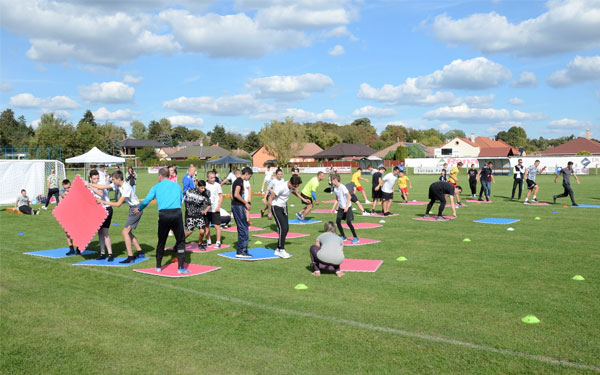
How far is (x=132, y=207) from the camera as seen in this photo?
9.85 m

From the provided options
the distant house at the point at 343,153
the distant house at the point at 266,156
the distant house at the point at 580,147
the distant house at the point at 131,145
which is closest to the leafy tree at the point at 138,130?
the distant house at the point at 131,145

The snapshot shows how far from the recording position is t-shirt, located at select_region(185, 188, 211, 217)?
35.6 feet

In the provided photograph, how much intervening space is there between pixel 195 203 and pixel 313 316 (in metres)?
5.58

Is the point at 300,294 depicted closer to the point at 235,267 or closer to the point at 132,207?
the point at 235,267

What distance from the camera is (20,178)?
24078 mm

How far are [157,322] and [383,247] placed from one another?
6.50m

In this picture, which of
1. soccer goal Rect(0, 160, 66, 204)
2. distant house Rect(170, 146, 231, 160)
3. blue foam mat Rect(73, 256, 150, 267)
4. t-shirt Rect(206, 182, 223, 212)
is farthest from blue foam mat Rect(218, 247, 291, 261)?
distant house Rect(170, 146, 231, 160)

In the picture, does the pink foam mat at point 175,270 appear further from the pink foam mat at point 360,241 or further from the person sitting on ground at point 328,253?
the pink foam mat at point 360,241

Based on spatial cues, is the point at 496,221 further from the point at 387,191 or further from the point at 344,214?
the point at 344,214

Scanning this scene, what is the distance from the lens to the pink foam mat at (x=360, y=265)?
29.2 ft

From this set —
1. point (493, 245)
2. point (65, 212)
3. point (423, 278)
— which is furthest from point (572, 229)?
point (65, 212)

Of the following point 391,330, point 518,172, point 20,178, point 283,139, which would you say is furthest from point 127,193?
point 283,139

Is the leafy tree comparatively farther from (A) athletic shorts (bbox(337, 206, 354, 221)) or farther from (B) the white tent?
(A) athletic shorts (bbox(337, 206, 354, 221))

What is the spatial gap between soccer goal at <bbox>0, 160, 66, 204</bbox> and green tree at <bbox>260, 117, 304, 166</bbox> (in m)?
Answer: 61.4
